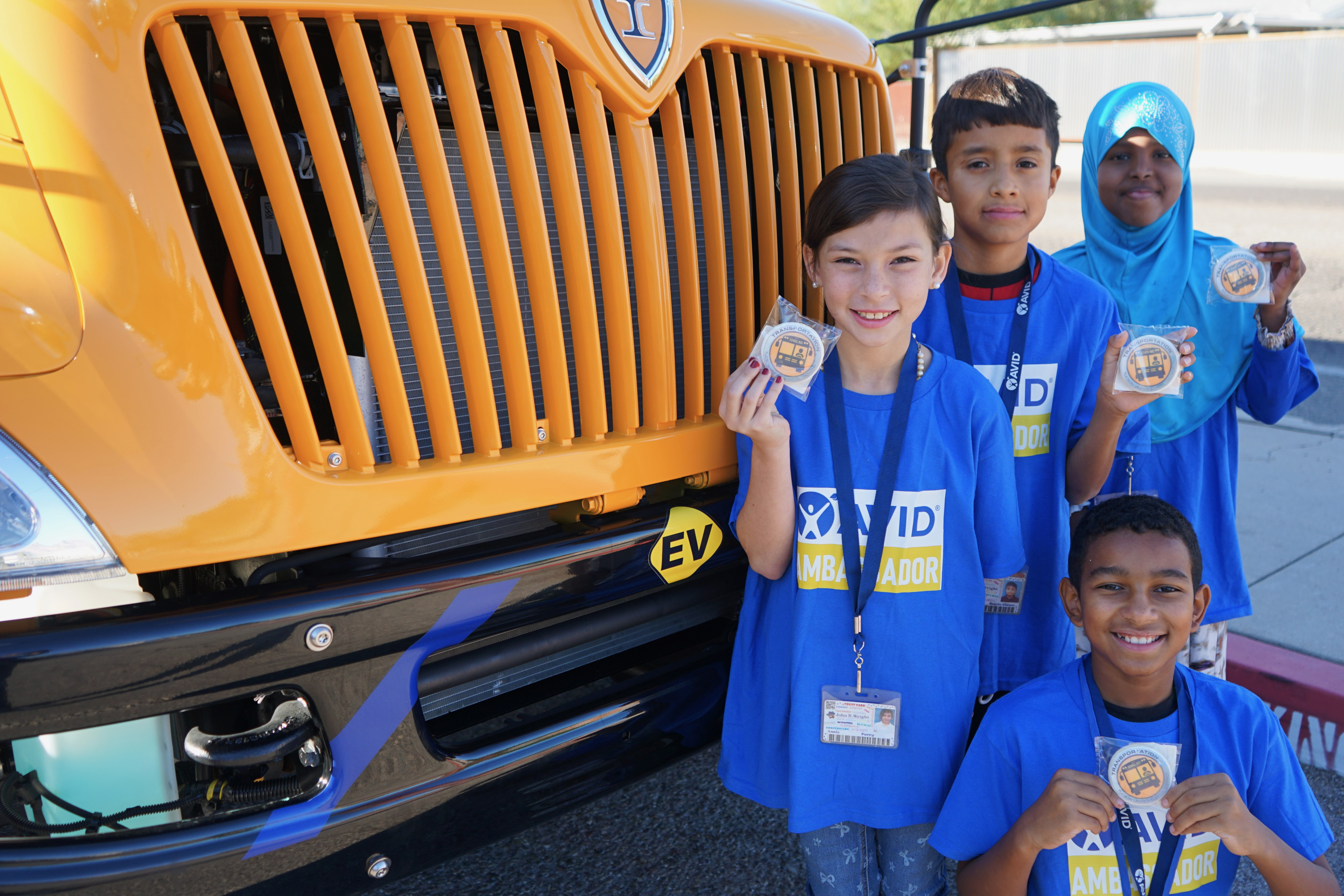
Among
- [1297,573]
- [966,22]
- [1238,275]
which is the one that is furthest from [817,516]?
[1297,573]

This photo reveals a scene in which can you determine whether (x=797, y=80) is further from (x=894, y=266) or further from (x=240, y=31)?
(x=240, y=31)

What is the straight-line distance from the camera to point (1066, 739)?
2072 mm

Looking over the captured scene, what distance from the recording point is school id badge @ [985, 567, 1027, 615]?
2350 mm

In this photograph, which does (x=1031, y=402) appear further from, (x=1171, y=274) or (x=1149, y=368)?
(x=1171, y=274)

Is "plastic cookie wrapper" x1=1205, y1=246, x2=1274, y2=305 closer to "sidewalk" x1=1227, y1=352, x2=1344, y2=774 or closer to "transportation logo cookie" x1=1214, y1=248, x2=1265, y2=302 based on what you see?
"transportation logo cookie" x1=1214, y1=248, x2=1265, y2=302

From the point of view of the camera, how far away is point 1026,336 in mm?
2354

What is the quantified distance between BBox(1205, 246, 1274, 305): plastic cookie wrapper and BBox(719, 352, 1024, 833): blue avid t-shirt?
0.79 metres

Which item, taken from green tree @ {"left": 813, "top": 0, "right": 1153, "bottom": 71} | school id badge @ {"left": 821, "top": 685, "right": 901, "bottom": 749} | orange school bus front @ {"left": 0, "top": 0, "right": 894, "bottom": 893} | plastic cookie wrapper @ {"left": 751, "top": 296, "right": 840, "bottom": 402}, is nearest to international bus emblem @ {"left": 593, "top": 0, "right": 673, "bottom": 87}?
orange school bus front @ {"left": 0, "top": 0, "right": 894, "bottom": 893}

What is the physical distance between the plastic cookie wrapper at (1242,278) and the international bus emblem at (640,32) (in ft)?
4.49

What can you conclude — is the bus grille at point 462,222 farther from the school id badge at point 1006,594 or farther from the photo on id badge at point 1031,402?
the school id badge at point 1006,594

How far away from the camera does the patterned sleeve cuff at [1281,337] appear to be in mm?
2619

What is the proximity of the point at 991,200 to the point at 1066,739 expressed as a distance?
43.9 inches

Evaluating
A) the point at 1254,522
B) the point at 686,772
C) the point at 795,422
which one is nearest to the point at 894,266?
the point at 795,422

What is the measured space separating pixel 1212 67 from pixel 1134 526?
32118 millimetres
